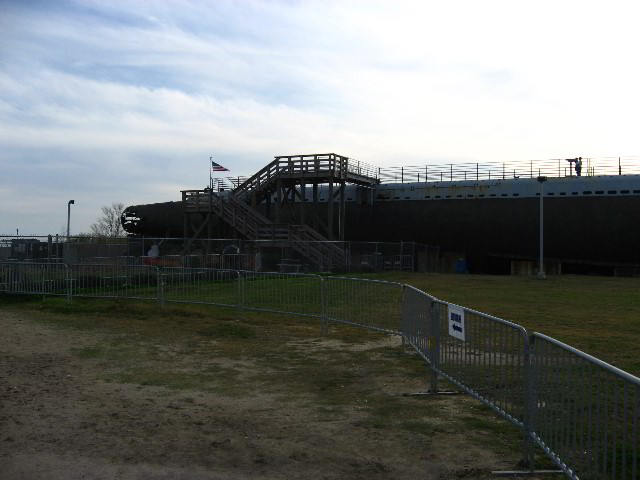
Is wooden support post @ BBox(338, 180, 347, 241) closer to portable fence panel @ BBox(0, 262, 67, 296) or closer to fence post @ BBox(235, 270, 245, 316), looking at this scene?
portable fence panel @ BBox(0, 262, 67, 296)

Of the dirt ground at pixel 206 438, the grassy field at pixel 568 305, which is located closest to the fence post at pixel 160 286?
the dirt ground at pixel 206 438

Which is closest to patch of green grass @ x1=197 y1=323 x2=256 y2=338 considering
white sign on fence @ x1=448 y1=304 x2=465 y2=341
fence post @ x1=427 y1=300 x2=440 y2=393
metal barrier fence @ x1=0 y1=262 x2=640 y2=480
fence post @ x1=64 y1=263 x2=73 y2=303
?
metal barrier fence @ x1=0 y1=262 x2=640 y2=480

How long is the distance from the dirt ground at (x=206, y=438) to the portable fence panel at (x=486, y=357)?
40 cm

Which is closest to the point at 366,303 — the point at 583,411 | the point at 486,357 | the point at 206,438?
the point at 486,357

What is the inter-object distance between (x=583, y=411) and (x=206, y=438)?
356 centimetres

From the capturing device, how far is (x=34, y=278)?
19.3 meters

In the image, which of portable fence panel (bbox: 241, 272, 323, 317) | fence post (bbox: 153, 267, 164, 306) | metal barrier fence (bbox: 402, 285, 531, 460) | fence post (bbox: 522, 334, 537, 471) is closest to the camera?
fence post (bbox: 522, 334, 537, 471)

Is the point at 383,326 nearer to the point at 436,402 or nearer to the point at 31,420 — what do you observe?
the point at 436,402

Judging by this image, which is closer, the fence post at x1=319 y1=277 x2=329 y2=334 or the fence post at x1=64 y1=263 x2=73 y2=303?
the fence post at x1=319 y1=277 x2=329 y2=334

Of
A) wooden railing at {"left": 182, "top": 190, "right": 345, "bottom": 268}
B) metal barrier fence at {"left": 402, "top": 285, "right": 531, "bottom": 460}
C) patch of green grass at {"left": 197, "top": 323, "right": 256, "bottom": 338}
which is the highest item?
wooden railing at {"left": 182, "top": 190, "right": 345, "bottom": 268}

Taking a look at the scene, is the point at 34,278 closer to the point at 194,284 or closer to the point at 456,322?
the point at 194,284

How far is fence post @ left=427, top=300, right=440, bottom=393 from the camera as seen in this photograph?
8.25 metres

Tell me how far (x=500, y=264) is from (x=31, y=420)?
3524 centimetres

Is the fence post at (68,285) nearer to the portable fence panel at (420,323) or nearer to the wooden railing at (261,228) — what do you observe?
the portable fence panel at (420,323)
